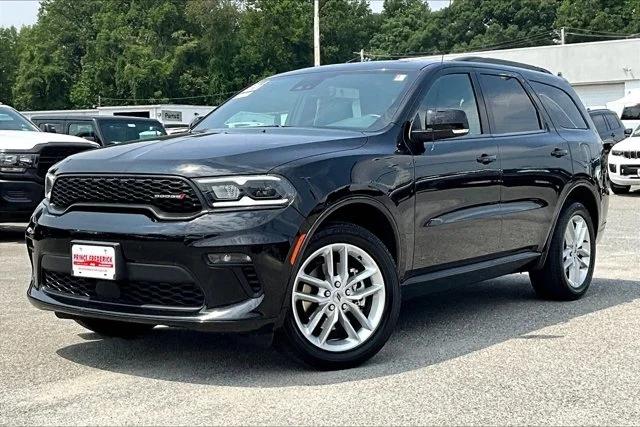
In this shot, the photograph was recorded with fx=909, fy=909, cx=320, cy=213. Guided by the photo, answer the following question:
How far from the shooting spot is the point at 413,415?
412 centimetres

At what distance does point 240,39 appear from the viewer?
88438mm

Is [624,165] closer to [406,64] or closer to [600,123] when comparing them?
[600,123]

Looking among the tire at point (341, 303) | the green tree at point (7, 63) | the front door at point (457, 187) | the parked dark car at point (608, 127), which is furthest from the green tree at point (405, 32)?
the tire at point (341, 303)

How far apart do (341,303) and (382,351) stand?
24.8 inches

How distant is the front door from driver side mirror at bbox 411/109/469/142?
112mm

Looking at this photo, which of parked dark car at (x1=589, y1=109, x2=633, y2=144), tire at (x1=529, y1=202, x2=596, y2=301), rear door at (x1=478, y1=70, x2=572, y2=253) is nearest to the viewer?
rear door at (x1=478, y1=70, x2=572, y2=253)

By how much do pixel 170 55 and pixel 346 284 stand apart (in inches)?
3480

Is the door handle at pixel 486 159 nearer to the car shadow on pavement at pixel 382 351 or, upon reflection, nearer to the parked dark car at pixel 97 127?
the car shadow on pavement at pixel 382 351

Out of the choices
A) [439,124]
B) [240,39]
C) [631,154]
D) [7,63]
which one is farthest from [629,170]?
[7,63]

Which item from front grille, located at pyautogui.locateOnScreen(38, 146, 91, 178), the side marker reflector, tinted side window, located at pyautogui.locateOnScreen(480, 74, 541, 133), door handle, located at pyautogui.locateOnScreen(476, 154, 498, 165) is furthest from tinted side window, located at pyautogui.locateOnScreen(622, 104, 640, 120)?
the side marker reflector

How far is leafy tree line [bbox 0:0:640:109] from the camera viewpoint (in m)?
87.1

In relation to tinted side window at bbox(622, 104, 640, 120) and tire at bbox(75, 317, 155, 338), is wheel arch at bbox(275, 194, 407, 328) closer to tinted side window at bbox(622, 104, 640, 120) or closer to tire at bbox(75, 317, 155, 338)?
tire at bbox(75, 317, 155, 338)

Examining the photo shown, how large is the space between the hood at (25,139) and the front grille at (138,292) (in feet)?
21.6

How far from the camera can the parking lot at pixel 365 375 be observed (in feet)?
13.7
